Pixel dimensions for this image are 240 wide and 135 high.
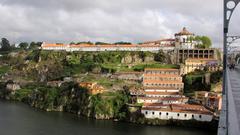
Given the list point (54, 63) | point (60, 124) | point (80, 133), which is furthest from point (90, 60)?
point (80, 133)

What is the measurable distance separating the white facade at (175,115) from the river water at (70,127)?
4.42ft

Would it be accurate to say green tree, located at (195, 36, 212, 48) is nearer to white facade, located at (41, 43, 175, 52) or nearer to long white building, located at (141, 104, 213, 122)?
white facade, located at (41, 43, 175, 52)

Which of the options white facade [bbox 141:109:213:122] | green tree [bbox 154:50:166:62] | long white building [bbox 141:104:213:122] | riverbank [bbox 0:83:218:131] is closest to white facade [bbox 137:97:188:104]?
long white building [bbox 141:104:213:122]

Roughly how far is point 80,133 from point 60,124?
330cm

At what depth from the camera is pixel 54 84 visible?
118 feet

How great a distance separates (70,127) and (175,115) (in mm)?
7008

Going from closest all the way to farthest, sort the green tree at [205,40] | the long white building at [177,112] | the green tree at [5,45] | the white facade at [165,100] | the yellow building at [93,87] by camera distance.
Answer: the long white building at [177,112] < the white facade at [165,100] < the yellow building at [93,87] < the green tree at [205,40] < the green tree at [5,45]

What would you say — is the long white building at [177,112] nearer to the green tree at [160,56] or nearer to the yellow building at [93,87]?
the yellow building at [93,87]

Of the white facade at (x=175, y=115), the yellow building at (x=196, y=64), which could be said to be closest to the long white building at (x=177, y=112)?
the white facade at (x=175, y=115)

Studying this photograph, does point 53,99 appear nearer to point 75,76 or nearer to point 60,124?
point 75,76

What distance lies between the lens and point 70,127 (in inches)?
837

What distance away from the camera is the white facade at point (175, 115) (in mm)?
22406

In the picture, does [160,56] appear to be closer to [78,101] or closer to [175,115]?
[78,101]

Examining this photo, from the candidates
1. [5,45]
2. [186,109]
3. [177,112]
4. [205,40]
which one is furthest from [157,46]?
[5,45]
